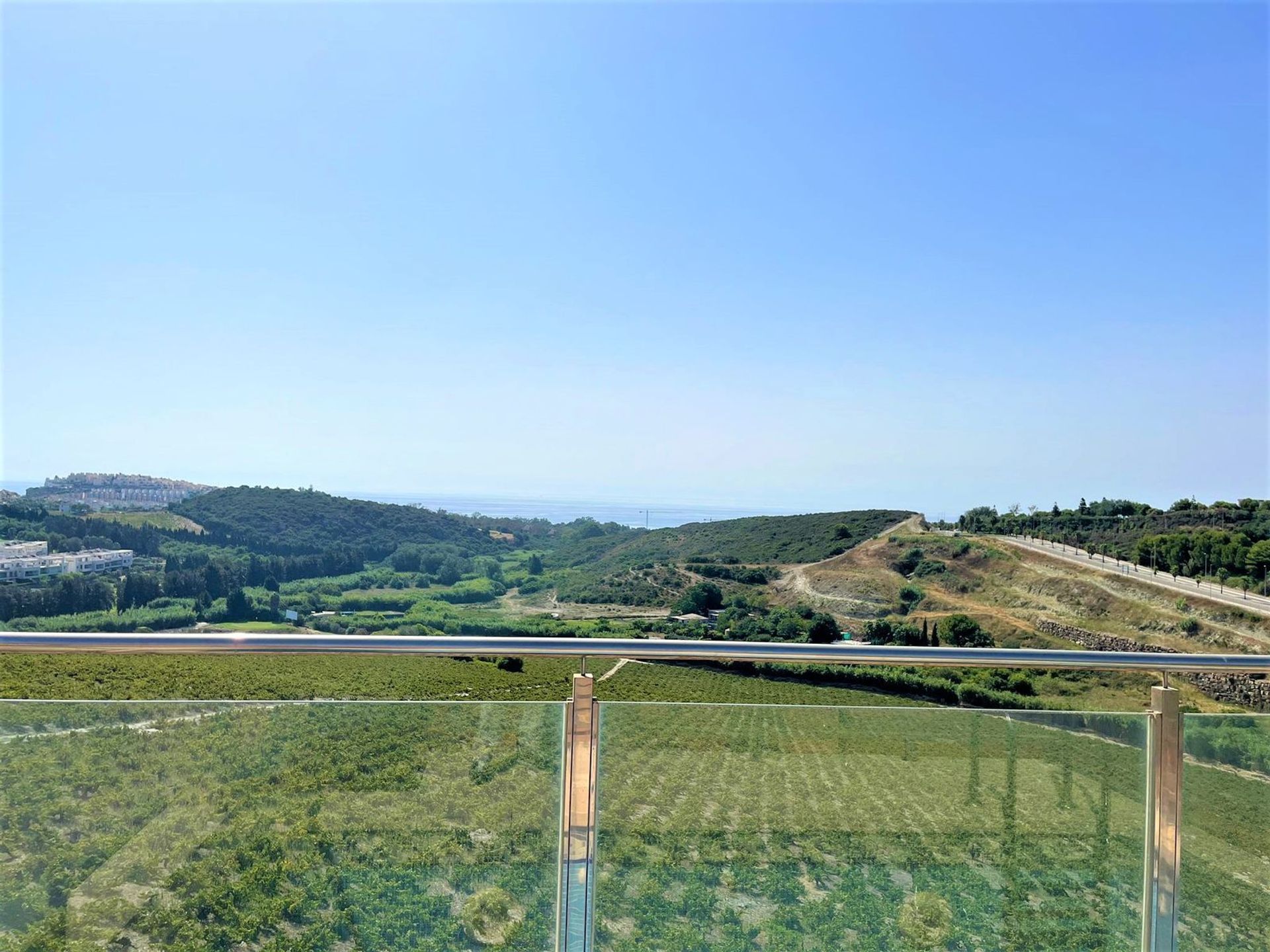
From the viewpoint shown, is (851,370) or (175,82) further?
(851,370)

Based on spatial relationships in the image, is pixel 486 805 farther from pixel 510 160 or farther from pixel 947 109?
pixel 510 160

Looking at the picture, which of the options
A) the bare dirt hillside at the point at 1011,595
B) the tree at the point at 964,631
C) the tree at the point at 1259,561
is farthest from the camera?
the bare dirt hillside at the point at 1011,595

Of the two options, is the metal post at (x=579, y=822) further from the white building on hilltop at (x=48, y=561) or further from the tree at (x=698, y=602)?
the tree at (x=698, y=602)

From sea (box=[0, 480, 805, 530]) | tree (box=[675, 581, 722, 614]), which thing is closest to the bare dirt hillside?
tree (box=[675, 581, 722, 614])

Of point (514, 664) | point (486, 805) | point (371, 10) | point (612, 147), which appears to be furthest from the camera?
point (612, 147)

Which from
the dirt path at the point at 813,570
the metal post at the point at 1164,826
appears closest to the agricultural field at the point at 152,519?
the dirt path at the point at 813,570

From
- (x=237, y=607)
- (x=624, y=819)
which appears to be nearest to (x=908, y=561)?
(x=237, y=607)

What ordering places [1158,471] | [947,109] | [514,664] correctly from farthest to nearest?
[1158,471] → [947,109] → [514,664]

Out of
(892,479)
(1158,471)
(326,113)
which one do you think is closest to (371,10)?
(326,113)
